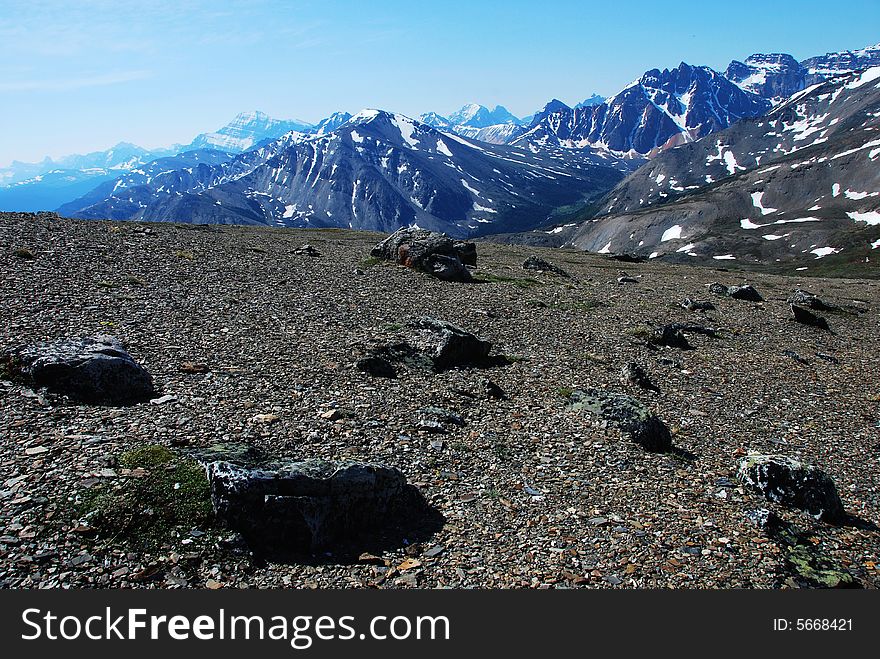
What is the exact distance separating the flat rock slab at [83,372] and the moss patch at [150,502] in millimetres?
4175

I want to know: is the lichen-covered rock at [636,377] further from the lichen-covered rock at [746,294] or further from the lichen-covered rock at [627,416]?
the lichen-covered rock at [746,294]

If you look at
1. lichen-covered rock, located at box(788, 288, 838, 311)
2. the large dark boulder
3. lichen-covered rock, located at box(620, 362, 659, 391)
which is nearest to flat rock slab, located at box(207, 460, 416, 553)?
lichen-covered rock, located at box(620, 362, 659, 391)

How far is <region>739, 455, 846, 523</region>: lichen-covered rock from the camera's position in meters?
14.7

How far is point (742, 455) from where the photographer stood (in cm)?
1822

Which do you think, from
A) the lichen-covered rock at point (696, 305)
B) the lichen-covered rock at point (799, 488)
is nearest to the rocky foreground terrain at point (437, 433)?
the lichen-covered rock at point (799, 488)

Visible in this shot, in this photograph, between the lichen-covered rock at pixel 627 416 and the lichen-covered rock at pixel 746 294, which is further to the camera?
the lichen-covered rock at pixel 746 294

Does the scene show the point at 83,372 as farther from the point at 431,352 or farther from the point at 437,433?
the point at 431,352

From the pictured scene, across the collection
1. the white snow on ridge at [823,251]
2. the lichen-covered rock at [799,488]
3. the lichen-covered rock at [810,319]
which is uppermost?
the white snow on ridge at [823,251]

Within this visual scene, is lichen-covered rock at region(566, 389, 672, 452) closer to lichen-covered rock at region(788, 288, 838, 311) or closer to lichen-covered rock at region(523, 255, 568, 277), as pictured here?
lichen-covered rock at region(523, 255, 568, 277)

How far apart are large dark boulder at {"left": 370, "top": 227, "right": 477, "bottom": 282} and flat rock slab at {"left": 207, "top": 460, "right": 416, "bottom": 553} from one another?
1323 inches

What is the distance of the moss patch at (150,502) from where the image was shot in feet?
34.8

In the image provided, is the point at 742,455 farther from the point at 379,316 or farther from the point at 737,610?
the point at 379,316

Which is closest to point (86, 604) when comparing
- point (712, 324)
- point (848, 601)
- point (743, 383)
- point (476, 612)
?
point (476, 612)

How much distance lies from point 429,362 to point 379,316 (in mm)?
8498
